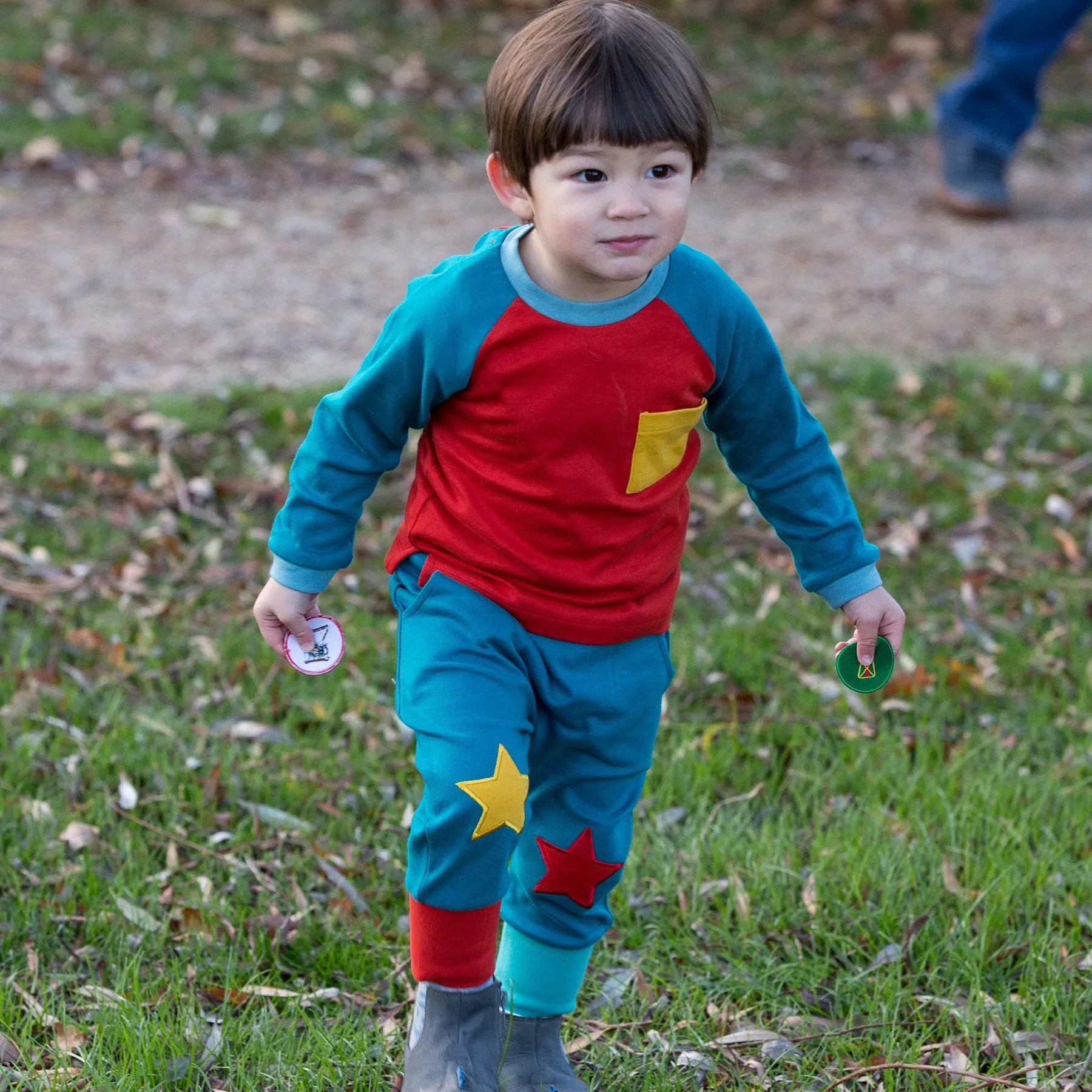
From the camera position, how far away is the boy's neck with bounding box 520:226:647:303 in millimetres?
2127

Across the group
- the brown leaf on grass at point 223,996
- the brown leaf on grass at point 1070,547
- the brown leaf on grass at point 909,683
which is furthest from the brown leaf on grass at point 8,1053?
the brown leaf on grass at point 1070,547

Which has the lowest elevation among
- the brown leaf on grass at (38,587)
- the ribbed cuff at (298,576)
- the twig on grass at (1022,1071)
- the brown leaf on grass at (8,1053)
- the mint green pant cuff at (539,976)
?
the brown leaf on grass at (38,587)

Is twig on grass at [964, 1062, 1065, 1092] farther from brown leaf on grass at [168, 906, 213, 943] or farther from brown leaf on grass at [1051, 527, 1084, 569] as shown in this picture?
brown leaf on grass at [1051, 527, 1084, 569]

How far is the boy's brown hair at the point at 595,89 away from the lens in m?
1.98

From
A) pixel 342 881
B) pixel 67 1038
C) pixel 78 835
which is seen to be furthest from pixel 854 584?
pixel 78 835

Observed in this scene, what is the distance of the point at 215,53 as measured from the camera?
27.8 ft

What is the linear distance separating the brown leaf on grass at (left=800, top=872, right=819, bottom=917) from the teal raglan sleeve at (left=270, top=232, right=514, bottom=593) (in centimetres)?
129

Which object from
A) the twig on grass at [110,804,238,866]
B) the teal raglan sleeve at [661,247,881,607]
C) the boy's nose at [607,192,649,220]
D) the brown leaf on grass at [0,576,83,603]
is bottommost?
the brown leaf on grass at [0,576,83,603]

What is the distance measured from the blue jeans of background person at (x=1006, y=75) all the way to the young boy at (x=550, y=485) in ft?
17.4

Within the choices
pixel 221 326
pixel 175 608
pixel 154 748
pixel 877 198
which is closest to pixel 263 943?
pixel 154 748

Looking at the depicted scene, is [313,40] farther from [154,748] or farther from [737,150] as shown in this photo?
[154,748]

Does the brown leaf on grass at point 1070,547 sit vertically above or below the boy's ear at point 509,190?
below

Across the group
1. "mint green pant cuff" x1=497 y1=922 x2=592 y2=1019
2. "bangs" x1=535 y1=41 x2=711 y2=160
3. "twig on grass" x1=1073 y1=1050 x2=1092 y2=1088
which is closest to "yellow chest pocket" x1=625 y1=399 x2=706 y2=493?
"bangs" x1=535 y1=41 x2=711 y2=160

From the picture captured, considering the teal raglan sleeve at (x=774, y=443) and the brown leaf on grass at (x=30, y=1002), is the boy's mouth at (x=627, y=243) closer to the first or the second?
the teal raglan sleeve at (x=774, y=443)
